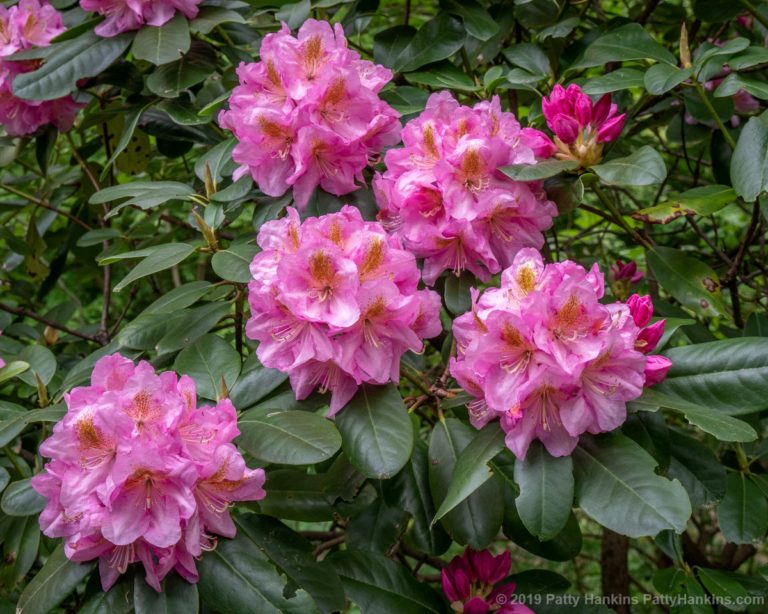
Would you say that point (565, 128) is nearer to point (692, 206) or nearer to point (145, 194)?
point (692, 206)

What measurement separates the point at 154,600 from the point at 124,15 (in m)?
1.13

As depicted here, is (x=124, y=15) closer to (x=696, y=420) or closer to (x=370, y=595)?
(x=370, y=595)

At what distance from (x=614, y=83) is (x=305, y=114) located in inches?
20.2

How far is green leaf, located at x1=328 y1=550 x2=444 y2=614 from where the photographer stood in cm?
124

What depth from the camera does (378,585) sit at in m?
1.27

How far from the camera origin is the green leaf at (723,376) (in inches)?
40.9

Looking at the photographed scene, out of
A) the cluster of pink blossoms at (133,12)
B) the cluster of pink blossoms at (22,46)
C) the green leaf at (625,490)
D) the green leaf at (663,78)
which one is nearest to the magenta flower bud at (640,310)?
the green leaf at (625,490)

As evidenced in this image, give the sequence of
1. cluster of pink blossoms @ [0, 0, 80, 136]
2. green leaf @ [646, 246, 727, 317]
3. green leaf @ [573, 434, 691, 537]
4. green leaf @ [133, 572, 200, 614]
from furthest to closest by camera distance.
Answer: cluster of pink blossoms @ [0, 0, 80, 136] → green leaf @ [646, 246, 727, 317] → green leaf @ [133, 572, 200, 614] → green leaf @ [573, 434, 691, 537]

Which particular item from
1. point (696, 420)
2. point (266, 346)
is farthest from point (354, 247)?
point (696, 420)

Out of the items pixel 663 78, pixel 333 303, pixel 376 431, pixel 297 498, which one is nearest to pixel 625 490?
pixel 376 431

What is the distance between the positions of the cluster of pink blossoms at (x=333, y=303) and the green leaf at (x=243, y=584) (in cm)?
22

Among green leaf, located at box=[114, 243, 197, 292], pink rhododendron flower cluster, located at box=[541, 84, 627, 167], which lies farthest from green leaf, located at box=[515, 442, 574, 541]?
green leaf, located at box=[114, 243, 197, 292]

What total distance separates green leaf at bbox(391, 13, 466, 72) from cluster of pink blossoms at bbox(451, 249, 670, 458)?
699 mm

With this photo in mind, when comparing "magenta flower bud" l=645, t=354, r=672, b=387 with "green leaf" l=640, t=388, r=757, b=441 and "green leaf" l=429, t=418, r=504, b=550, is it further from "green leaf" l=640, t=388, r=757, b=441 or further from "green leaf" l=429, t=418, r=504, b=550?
"green leaf" l=429, t=418, r=504, b=550
